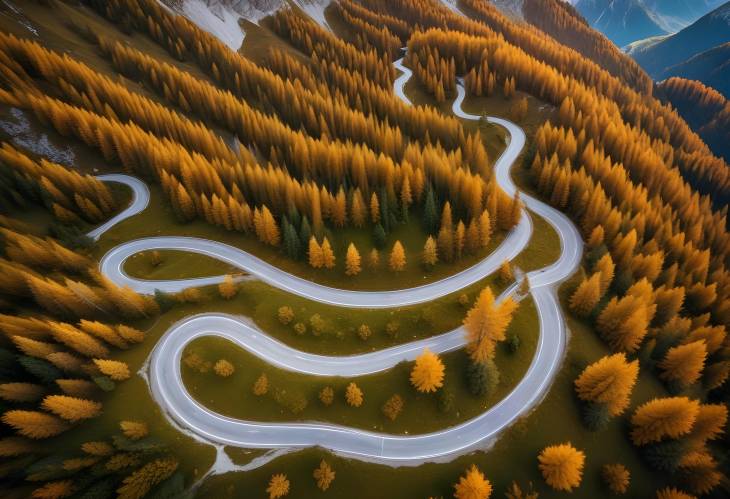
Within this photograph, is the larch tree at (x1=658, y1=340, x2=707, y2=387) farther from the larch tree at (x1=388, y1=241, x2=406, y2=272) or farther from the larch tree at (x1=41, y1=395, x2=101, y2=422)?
the larch tree at (x1=41, y1=395, x2=101, y2=422)

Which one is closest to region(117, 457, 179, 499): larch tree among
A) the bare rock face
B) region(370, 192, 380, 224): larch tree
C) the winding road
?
the winding road

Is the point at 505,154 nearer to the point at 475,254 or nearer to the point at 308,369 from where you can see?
the point at 475,254

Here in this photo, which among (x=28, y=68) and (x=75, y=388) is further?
(x=28, y=68)

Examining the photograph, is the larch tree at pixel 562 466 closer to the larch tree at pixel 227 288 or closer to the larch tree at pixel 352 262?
the larch tree at pixel 352 262

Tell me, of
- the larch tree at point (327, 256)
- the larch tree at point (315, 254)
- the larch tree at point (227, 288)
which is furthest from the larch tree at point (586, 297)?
the larch tree at point (227, 288)

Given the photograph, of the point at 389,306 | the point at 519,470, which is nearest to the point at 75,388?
the point at 389,306

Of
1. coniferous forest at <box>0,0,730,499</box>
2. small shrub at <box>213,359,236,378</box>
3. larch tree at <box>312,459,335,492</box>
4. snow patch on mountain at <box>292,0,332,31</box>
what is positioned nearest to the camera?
larch tree at <box>312,459,335,492</box>

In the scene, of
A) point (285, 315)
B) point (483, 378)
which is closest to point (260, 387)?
point (285, 315)
